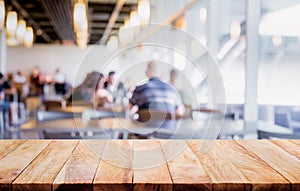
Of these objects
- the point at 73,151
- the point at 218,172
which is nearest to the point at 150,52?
the point at 73,151

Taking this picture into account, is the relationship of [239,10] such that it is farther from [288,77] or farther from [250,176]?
[250,176]

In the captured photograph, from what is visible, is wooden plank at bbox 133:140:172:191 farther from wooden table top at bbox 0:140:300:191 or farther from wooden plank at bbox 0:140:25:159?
wooden plank at bbox 0:140:25:159

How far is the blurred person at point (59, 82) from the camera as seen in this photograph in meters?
15.4

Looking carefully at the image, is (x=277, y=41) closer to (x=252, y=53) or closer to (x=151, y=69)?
(x=252, y=53)

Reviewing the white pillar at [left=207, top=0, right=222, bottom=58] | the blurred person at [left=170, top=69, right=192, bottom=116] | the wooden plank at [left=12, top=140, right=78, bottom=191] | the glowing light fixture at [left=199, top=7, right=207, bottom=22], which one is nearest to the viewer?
the wooden plank at [left=12, top=140, right=78, bottom=191]

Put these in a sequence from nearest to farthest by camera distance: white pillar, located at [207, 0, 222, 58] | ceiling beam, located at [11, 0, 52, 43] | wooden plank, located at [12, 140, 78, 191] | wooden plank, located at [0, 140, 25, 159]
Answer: wooden plank, located at [12, 140, 78, 191], wooden plank, located at [0, 140, 25, 159], white pillar, located at [207, 0, 222, 58], ceiling beam, located at [11, 0, 52, 43]

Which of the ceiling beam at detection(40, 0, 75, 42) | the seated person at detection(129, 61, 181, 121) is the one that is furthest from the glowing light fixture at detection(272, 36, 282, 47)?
the ceiling beam at detection(40, 0, 75, 42)

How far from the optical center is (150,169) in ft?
3.75

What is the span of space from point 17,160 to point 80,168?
26 centimetres

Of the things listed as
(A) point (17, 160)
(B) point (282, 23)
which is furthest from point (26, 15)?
(A) point (17, 160)

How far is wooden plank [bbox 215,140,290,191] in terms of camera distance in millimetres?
1021

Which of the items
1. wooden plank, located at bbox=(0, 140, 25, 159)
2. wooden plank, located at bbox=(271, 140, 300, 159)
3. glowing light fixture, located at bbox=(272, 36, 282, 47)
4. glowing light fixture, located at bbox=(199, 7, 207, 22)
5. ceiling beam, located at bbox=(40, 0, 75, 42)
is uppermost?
ceiling beam, located at bbox=(40, 0, 75, 42)

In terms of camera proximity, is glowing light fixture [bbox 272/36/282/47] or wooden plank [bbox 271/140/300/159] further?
glowing light fixture [bbox 272/36/282/47]

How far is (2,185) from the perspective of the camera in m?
1.00
